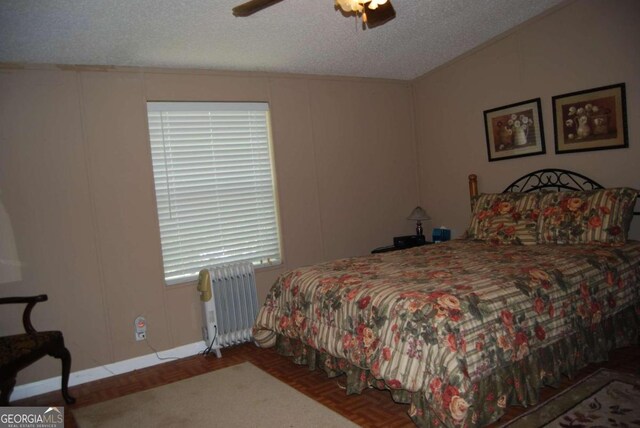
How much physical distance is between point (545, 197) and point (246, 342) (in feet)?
9.36

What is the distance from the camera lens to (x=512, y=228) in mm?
3703

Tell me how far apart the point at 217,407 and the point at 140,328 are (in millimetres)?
1236

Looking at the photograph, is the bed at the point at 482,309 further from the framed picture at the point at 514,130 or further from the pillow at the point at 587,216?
the framed picture at the point at 514,130

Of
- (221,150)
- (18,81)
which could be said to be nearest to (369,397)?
(221,150)

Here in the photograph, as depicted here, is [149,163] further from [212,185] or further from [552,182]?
[552,182]

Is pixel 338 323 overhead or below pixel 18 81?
below

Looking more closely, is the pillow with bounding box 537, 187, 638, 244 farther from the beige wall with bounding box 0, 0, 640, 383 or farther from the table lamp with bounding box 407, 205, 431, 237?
the table lamp with bounding box 407, 205, 431, 237

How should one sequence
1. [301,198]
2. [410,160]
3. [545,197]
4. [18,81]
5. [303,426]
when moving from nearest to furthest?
[303,426] < [18,81] < [545,197] < [301,198] < [410,160]

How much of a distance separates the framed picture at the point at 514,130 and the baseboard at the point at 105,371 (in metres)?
3.33

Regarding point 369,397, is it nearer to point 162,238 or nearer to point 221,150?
point 162,238

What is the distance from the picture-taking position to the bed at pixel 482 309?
2.19 m

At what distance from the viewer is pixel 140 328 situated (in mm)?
3723

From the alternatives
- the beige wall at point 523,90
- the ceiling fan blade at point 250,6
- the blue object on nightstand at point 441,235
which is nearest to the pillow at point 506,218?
the beige wall at point 523,90

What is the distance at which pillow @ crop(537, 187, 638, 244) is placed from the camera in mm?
3238
